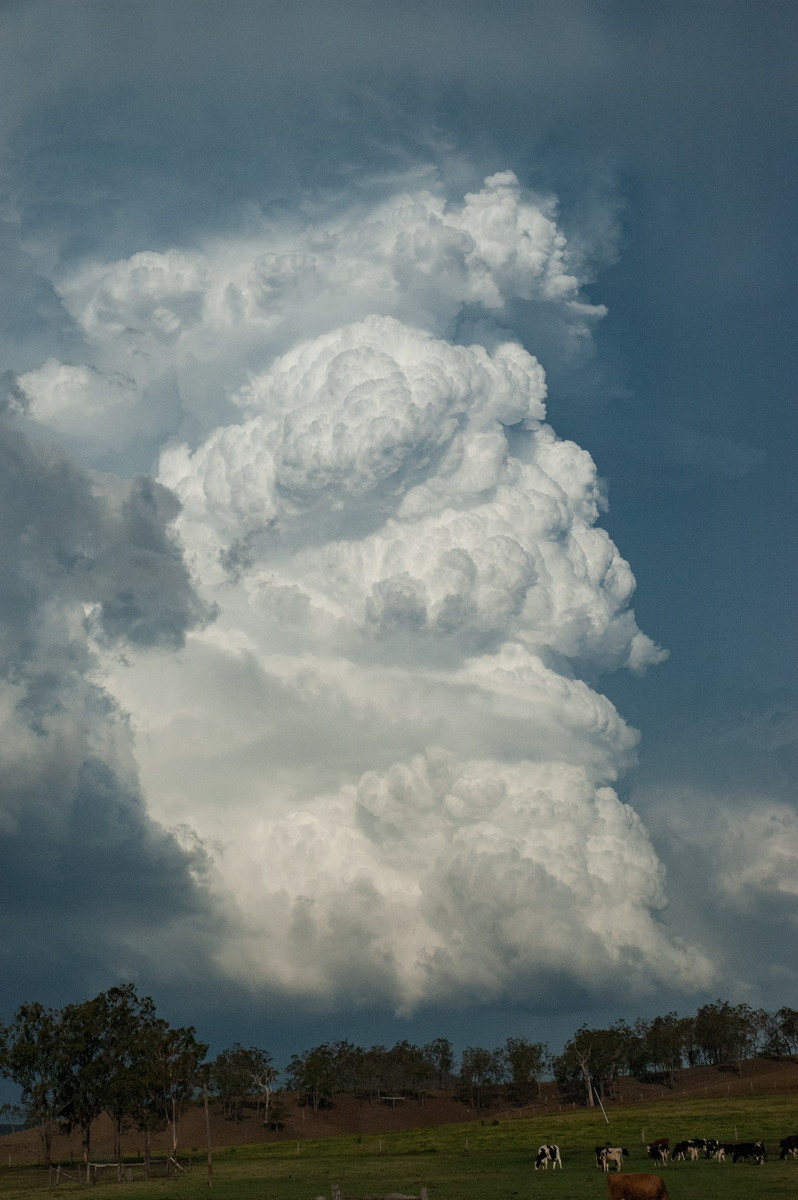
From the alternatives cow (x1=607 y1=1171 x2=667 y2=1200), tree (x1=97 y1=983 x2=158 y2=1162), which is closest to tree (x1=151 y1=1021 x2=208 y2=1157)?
tree (x1=97 y1=983 x2=158 y2=1162)

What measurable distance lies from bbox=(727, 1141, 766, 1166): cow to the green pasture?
139 centimetres

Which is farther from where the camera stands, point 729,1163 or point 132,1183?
point 132,1183

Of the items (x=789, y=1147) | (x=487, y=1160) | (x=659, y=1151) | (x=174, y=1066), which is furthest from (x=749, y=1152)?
(x=174, y=1066)

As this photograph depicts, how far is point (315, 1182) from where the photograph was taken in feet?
255

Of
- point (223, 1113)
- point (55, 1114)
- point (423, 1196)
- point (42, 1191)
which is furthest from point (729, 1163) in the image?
point (223, 1113)

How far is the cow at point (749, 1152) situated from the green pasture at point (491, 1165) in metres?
1.39

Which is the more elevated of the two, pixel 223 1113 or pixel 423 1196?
pixel 423 1196

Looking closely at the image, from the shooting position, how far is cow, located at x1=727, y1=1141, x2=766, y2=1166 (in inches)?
3059

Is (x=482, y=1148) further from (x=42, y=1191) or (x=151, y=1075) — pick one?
(x=42, y=1191)

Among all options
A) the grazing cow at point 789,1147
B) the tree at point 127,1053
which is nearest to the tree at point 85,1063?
the tree at point 127,1053

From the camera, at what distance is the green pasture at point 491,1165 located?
6388 centimetres

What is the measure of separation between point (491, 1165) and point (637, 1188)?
4335 centimetres

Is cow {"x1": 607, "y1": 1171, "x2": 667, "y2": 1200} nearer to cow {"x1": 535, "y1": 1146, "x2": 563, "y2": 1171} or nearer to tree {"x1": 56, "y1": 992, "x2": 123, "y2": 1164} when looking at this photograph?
cow {"x1": 535, "y1": 1146, "x2": 563, "y2": 1171}

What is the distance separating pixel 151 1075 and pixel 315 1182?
50524 millimetres
